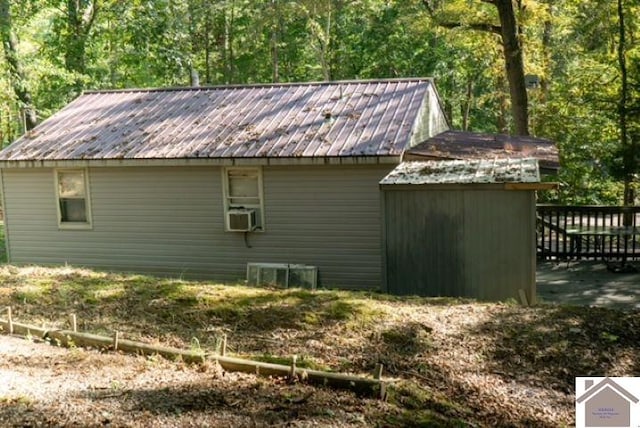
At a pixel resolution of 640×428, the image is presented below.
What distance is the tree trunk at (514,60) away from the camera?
17.2 meters

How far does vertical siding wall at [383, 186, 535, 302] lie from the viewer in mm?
8039

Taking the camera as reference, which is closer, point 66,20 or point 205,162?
point 205,162

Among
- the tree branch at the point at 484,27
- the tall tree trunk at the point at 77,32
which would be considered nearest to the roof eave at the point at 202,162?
the tree branch at the point at 484,27

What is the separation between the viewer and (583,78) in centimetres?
1934

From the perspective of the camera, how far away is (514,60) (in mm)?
17422

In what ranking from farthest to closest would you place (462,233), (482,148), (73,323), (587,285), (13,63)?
(13,63) → (482,148) → (587,285) → (462,233) → (73,323)

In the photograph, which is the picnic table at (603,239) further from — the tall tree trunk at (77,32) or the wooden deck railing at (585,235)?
the tall tree trunk at (77,32)

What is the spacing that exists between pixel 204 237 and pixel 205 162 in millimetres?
1613

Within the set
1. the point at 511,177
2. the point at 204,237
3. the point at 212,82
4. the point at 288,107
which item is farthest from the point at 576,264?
the point at 212,82

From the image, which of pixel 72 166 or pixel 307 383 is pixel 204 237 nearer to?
pixel 72 166

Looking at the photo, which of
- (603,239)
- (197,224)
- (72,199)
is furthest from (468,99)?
(72,199)

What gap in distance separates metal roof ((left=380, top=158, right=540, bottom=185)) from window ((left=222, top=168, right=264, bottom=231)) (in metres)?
2.97

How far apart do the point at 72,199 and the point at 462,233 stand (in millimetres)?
8493

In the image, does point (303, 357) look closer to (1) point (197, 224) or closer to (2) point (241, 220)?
(2) point (241, 220)
